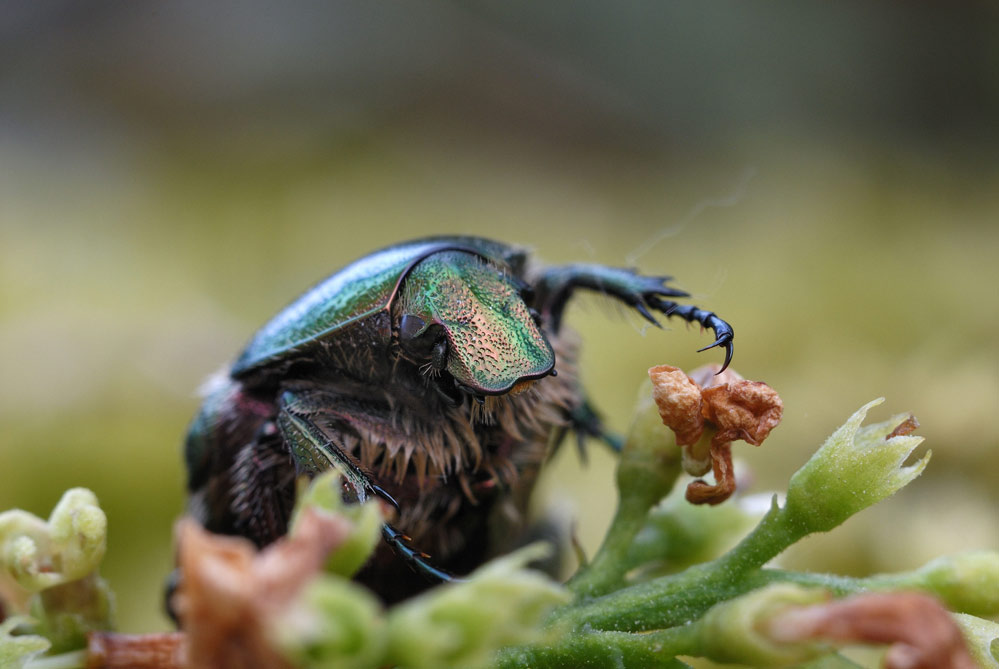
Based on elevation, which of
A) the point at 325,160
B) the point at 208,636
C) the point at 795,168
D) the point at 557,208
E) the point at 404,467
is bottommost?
the point at 208,636

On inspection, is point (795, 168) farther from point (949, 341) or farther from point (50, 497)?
point (50, 497)

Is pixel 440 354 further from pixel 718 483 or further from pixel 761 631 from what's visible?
pixel 761 631

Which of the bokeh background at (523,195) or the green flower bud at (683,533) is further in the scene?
the bokeh background at (523,195)

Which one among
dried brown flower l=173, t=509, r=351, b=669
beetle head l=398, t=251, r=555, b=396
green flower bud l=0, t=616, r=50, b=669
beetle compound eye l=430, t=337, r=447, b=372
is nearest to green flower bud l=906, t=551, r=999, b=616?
beetle head l=398, t=251, r=555, b=396

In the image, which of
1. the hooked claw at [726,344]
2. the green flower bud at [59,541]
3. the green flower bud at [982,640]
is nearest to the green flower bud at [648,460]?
the hooked claw at [726,344]

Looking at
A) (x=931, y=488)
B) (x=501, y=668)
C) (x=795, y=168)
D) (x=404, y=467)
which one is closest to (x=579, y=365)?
(x=404, y=467)

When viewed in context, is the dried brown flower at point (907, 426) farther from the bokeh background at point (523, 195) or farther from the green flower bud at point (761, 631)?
the bokeh background at point (523, 195)
